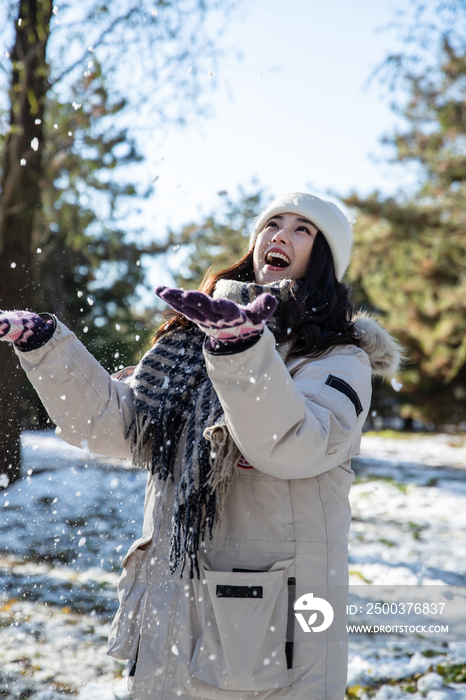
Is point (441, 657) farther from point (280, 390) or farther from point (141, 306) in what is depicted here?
point (141, 306)

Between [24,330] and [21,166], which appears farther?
[21,166]

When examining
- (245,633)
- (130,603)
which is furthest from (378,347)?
(130,603)

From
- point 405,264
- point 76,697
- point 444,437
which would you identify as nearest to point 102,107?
point 76,697

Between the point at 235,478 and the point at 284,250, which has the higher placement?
the point at 284,250

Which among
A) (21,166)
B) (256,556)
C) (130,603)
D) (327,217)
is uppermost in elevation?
(21,166)

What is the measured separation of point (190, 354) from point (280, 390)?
609 mm

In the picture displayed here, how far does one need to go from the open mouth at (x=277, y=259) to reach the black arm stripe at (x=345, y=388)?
562mm

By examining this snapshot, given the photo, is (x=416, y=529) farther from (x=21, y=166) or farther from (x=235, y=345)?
(x=21, y=166)

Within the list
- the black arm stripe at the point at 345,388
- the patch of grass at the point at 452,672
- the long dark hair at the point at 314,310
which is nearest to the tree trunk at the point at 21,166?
the long dark hair at the point at 314,310

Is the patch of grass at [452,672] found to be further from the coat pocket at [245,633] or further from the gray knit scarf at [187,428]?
the gray knit scarf at [187,428]

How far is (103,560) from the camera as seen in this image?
4562mm

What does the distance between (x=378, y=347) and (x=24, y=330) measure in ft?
3.57

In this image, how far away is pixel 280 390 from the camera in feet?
3.92

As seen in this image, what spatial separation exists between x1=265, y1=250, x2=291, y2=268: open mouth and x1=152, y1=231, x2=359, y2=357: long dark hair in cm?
8
